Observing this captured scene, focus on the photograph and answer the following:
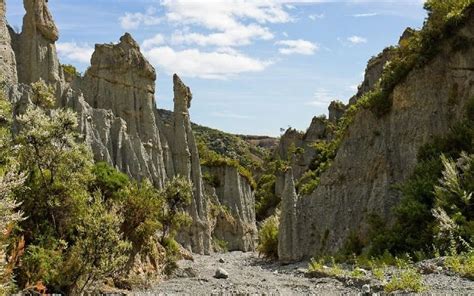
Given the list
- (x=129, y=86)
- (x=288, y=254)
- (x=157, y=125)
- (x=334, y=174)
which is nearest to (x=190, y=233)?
(x=157, y=125)

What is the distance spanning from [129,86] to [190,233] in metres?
17.8

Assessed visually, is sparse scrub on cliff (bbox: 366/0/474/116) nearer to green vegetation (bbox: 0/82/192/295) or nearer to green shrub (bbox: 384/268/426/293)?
green vegetation (bbox: 0/82/192/295)

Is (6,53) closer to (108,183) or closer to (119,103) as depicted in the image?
(119,103)

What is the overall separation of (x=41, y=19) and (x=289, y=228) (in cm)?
2684

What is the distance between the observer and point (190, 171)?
64375 millimetres

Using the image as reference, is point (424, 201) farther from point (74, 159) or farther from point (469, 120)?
point (74, 159)

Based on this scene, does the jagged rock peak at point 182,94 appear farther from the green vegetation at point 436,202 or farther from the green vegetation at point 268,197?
the green vegetation at point 436,202

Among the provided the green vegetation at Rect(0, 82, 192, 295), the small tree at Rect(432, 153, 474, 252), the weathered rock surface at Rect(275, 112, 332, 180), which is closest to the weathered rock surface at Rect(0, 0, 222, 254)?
the green vegetation at Rect(0, 82, 192, 295)

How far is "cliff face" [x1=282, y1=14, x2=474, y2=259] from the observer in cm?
3284

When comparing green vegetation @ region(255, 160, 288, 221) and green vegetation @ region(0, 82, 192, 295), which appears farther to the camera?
green vegetation @ region(255, 160, 288, 221)

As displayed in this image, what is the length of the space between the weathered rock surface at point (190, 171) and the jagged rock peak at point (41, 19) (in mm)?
20517

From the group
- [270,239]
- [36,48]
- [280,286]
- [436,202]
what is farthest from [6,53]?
[436,202]

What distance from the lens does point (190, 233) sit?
62750mm

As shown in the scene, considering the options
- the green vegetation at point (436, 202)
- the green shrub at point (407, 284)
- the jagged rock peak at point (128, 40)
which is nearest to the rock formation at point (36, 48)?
the jagged rock peak at point (128, 40)
